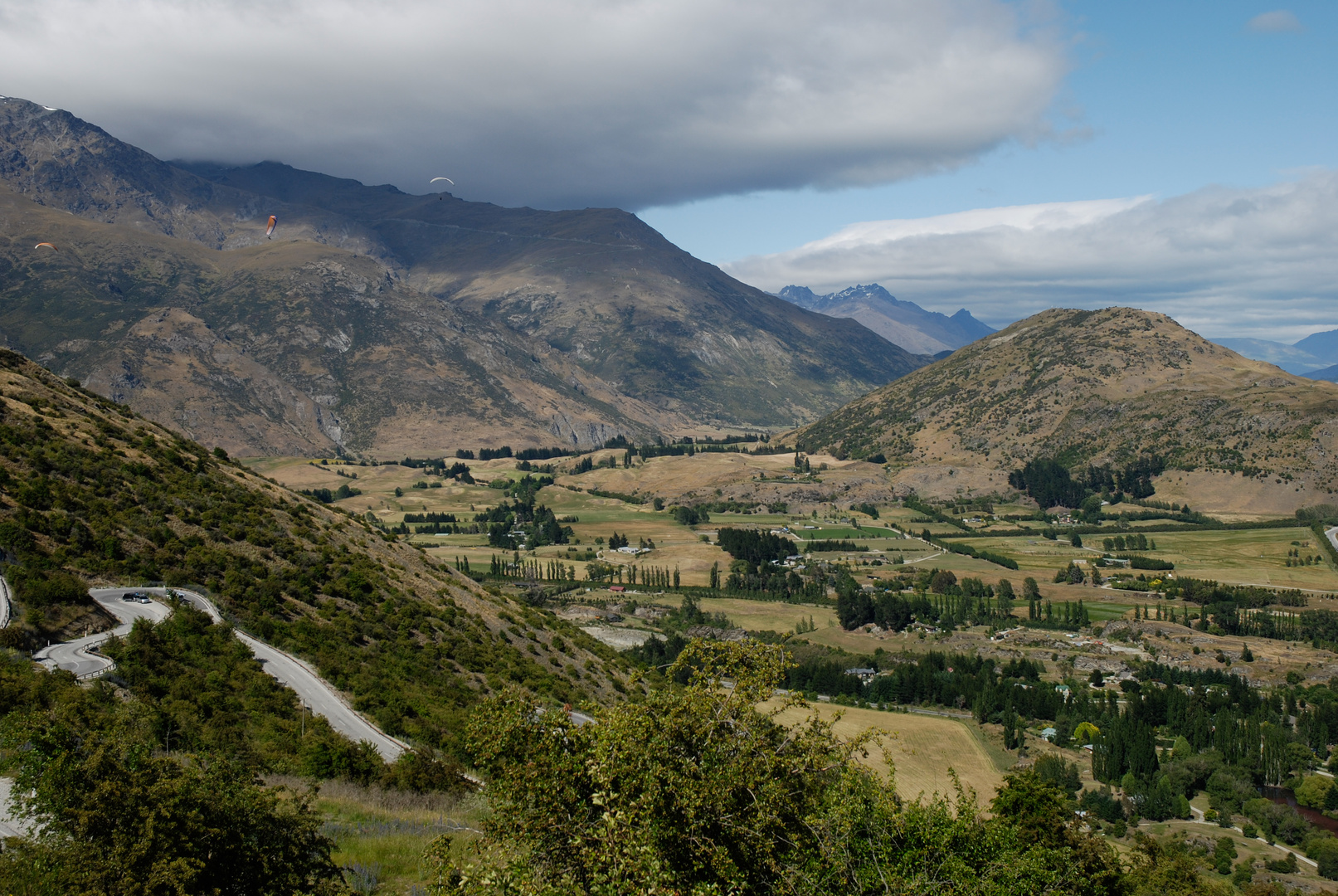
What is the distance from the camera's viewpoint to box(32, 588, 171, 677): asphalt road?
32.7 meters

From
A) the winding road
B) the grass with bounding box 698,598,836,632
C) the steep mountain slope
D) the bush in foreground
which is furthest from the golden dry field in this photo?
the bush in foreground

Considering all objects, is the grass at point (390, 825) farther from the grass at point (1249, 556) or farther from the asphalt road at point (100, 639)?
the grass at point (1249, 556)

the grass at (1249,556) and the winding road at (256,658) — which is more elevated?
the winding road at (256,658)

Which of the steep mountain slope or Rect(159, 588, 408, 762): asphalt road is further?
the steep mountain slope

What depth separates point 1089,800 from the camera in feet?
234

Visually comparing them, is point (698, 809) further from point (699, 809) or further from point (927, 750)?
point (927, 750)

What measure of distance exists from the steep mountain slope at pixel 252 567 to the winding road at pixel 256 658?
1.08m

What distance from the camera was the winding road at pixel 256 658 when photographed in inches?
1318

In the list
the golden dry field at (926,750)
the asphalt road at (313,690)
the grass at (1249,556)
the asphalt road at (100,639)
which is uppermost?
the asphalt road at (100,639)

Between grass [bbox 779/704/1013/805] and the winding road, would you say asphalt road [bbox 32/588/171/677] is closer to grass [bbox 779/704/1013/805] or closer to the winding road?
the winding road

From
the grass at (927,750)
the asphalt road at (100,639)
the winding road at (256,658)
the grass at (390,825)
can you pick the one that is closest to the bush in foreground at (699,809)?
the grass at (390,825)

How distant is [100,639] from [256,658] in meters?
6.92

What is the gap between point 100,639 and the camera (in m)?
36.5

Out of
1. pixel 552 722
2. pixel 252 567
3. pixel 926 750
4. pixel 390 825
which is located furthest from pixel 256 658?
pixel 926 750
